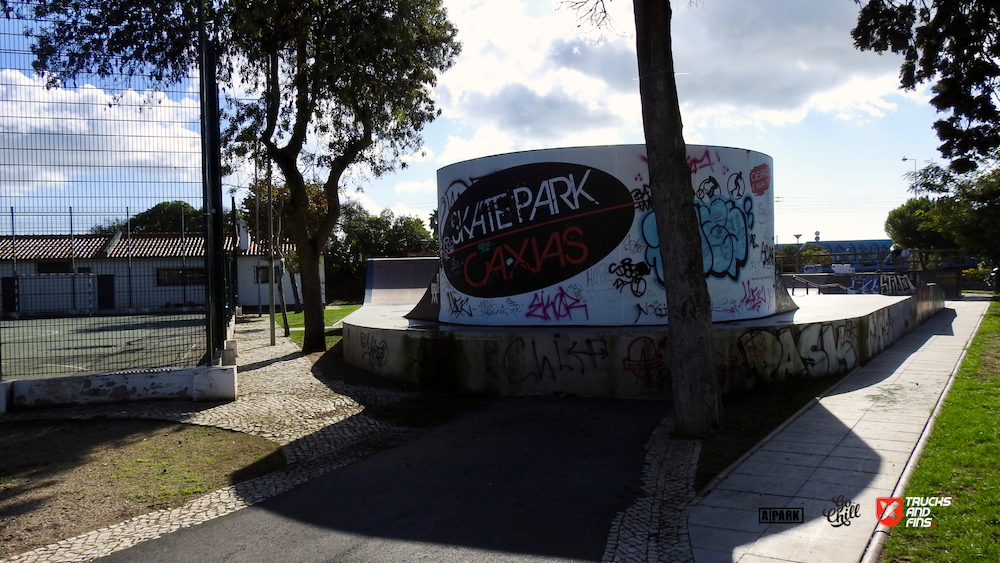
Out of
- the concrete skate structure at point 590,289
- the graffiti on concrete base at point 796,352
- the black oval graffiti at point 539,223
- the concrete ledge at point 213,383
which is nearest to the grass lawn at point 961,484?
the graffiti on concrete base at point 796,352

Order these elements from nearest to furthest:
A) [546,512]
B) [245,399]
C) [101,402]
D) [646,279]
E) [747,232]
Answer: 1. [546,512]
2. [101,402]
3. [245,399]
4. [646,279]
5. [747,232]

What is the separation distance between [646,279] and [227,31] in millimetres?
11199

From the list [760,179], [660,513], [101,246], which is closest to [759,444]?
[660,513]

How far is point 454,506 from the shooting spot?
5.44 m

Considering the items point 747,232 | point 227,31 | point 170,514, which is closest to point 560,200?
point 747,232

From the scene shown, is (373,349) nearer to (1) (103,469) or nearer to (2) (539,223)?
(2) (539,223)

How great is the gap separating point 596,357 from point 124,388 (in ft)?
22.4

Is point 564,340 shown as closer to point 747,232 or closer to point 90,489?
point 747,232

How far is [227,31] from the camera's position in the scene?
15.0 m

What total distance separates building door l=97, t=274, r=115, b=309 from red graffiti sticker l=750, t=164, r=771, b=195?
1127 centimetres

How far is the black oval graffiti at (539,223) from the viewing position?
10906 millimetres

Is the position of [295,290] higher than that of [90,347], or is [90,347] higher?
[295,290]

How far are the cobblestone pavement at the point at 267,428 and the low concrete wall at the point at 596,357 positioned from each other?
931 millimetres

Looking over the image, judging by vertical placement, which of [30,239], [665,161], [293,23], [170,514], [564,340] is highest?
[293,23]
